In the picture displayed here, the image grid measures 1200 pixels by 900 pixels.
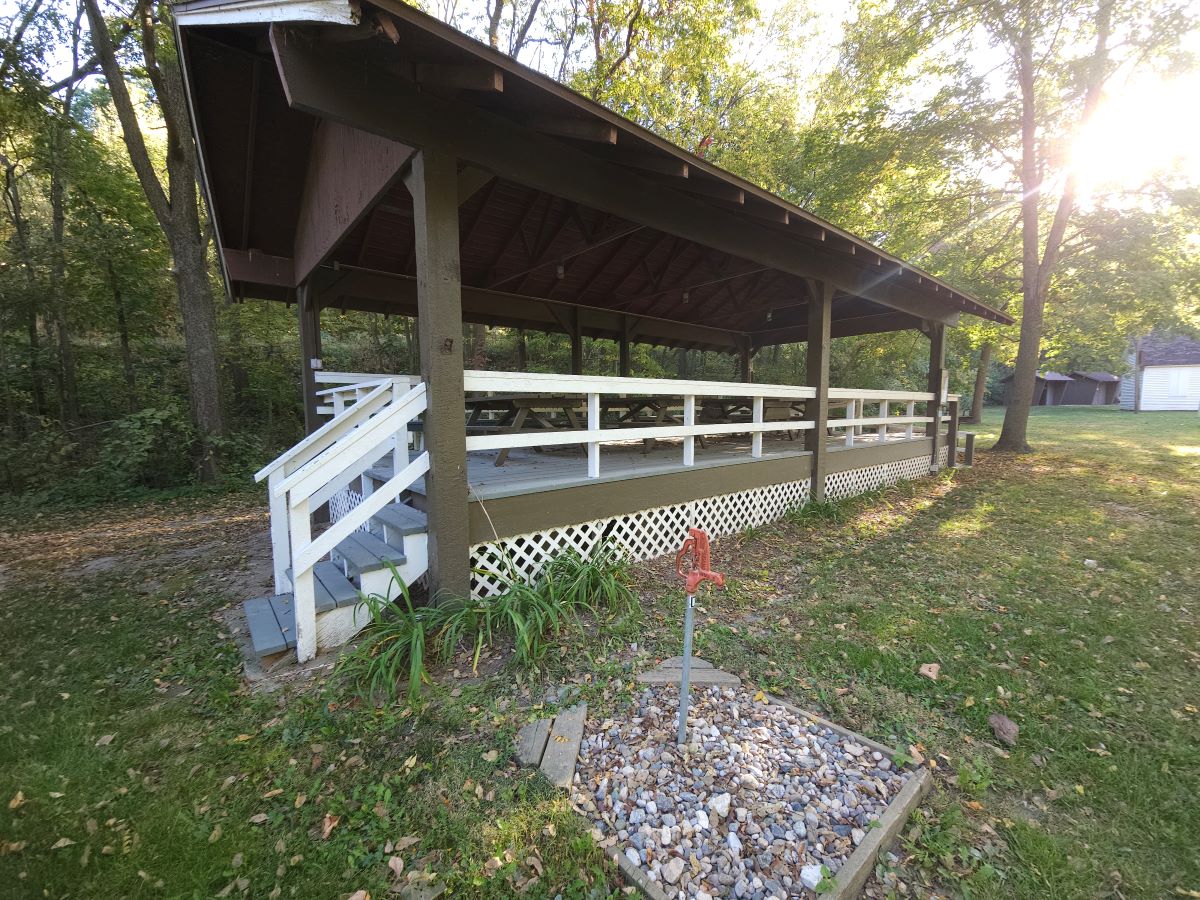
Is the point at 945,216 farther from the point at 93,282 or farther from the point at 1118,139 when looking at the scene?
the point at 93,282

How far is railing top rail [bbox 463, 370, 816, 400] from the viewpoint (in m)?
3.73

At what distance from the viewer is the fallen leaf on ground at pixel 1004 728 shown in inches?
101

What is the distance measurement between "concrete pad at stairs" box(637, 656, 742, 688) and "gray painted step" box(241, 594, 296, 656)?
2269mm

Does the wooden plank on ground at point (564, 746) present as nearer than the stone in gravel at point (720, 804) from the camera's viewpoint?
No

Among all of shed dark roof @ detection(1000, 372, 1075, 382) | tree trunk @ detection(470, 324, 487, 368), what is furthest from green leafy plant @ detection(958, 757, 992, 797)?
shed dark roof @ detection(1000, 372, 1075, 382)

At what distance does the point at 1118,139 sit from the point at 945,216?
3.20 m

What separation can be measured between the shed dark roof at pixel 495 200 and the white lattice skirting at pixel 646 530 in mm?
2651

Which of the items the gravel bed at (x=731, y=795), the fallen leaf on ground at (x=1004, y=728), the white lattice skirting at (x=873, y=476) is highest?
the white lattice skirting at (x=873, y=476)

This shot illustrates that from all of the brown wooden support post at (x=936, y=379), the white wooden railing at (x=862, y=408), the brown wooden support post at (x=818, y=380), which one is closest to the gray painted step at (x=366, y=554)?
the brown wooden support post at (x=818, y=380)

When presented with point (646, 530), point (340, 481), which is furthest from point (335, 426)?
point (646, 530)

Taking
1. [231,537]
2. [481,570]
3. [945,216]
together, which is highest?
[945,216]

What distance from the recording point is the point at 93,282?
380 inches

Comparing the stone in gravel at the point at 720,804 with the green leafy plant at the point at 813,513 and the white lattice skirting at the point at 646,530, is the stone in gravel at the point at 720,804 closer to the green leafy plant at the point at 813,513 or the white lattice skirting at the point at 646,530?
the white lattice skirting at the point at 646,530

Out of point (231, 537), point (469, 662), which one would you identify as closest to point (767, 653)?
point (469, 662)
